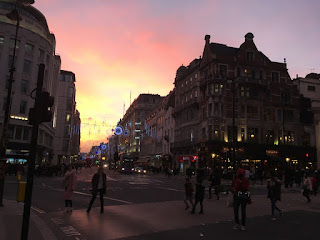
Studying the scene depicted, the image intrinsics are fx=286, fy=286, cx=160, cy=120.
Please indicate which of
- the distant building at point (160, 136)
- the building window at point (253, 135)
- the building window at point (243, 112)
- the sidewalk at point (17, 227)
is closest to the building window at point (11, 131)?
the distant building at point (160, 136)

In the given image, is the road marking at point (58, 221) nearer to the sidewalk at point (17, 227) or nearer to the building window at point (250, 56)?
the sidewalk at point (17, 227)

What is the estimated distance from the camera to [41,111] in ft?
19.4

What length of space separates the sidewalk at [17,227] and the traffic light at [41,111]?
2915mm

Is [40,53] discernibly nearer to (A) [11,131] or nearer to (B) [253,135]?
(A) [11,131]

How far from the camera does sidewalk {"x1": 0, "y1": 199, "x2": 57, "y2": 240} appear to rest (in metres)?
6.94

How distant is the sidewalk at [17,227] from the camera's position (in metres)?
6.94

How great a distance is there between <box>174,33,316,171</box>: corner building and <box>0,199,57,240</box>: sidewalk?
37.4 m

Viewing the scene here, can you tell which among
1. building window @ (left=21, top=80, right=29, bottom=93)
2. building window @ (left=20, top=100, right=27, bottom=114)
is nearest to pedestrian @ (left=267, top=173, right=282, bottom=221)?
building window @ (left=20, top=100, right=27, bottom=114)

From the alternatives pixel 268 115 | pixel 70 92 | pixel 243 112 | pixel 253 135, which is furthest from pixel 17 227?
pixel 70 92

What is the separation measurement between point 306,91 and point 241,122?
656 inches

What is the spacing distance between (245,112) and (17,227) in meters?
44.2

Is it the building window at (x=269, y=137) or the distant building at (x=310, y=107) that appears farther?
the building window at (x=269, y=137)

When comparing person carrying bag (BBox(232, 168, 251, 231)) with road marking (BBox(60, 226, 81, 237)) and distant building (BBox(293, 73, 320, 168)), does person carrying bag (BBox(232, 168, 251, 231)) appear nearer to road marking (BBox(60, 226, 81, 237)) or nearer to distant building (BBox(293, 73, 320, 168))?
road marking (BBox(60, 226, 81, 237))

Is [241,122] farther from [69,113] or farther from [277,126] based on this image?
[69,113]
